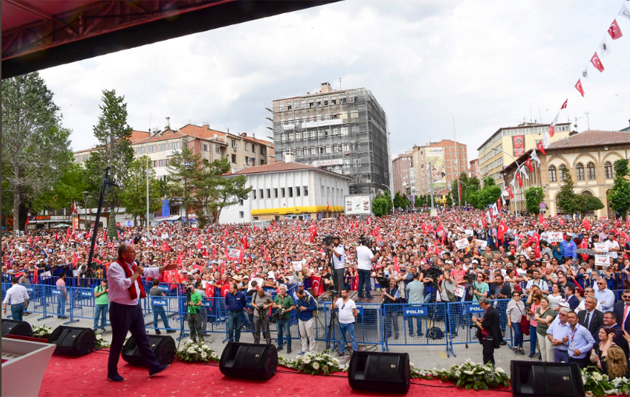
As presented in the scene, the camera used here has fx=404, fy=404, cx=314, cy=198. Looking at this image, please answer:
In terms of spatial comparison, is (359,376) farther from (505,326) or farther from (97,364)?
(505,326)

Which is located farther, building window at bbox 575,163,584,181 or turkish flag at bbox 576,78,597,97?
building window at bbox 575,163,584,181

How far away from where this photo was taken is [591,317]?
7.52m

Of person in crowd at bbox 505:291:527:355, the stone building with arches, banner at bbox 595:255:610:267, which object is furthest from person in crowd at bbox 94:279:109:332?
the stone building with arches

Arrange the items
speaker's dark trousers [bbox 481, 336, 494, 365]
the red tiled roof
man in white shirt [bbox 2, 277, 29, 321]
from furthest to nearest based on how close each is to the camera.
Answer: the red tiled roof < man in white shirt [bbox 2, 277, 29, 321] < speaker's dark trousers [bbox 481, 336, 494, 365]

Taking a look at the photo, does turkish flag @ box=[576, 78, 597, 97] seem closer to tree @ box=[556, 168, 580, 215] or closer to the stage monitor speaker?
the stage monitor speaker

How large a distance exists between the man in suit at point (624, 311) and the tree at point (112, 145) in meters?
51.7

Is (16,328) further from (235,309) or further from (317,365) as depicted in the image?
A: (317,365)

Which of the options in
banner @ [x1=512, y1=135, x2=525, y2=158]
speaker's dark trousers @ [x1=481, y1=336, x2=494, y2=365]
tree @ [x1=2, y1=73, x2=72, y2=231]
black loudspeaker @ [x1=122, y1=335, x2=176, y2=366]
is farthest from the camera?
banner @ [x1=512, y1=135, x2=525, y2=158]

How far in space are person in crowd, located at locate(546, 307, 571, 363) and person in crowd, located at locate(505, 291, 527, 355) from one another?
1554mm

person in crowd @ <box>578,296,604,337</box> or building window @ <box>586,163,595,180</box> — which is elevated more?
building window @ <box>586,163,595,180</box>

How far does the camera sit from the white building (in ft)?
190

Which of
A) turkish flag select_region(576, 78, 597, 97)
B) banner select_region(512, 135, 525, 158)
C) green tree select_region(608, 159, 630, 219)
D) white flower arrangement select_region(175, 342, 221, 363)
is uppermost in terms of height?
banner select_region(512, 135, 525, 158)

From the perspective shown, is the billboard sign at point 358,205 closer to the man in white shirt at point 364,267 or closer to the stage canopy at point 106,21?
the man in white shirt at point 364,267

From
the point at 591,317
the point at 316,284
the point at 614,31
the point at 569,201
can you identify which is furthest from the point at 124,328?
the point at 569,201
